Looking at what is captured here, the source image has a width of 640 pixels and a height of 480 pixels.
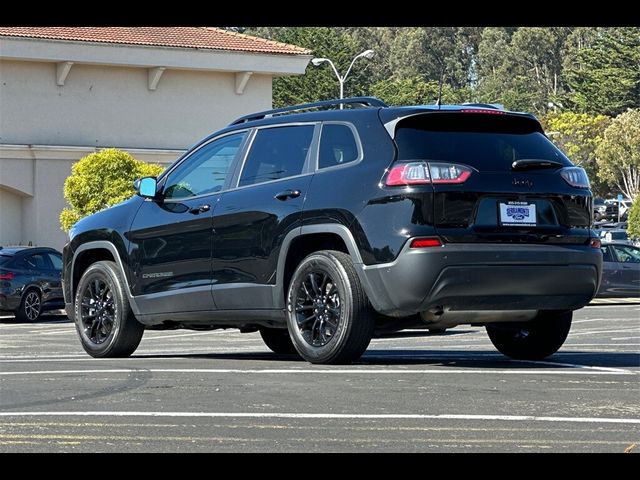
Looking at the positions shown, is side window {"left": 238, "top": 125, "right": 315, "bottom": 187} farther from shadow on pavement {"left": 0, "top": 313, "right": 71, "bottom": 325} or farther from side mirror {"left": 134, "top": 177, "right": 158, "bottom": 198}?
shadow on pavement {"left": 0, "top": 313, "right": 71, "bottom": 325}

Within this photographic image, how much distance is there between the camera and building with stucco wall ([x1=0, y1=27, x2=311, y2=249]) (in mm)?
38062

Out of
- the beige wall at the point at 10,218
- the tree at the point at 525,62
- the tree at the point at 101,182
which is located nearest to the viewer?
the tree at the point at 101,182

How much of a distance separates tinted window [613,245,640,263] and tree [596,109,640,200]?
174 feet

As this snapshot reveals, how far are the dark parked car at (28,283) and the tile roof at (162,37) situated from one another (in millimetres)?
11205

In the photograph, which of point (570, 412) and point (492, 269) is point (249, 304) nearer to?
point (492, 269)

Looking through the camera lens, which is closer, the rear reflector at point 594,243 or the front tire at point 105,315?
the rear reflector at point 594,243

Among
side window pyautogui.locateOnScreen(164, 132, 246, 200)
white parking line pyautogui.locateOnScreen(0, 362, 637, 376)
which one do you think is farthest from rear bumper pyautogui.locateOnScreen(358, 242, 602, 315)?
side window pyautogui.locateOnScreen(164, 132, 246, 200)

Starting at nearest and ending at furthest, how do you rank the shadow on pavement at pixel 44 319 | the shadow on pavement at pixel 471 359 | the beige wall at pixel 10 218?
1. the shadow on pavement at pixel 471 359
2. the shadow on pavement at pixel 44 319
3. the beige wall at pixel 10 218

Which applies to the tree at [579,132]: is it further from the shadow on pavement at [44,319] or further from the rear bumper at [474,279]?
the rear bumper at [474,279]

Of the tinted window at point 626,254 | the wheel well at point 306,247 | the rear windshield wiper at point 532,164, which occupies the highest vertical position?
the rear windshield wiper at point 532,164

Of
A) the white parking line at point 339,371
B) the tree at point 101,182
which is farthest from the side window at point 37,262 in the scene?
the white parking line at point 339,371

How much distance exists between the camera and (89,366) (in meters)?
10.0

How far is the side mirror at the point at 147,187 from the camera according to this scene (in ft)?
36.2
